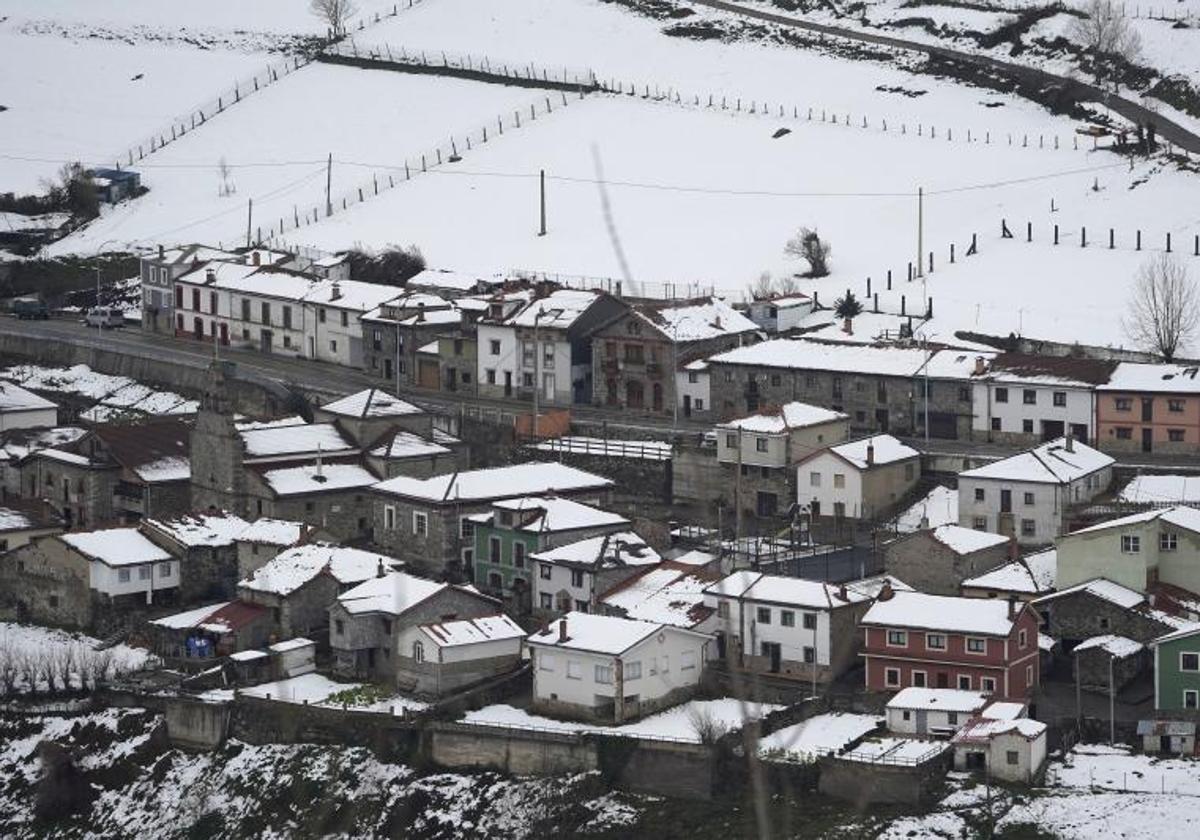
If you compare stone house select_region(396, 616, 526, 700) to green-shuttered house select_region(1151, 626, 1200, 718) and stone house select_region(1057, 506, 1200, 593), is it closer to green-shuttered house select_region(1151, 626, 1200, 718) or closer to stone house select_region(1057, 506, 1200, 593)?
stone house select_region(1057, 506, 1200, 593)

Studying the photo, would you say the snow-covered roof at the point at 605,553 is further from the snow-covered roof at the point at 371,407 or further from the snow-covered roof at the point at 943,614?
the snow-covered roof at the point at 371,407

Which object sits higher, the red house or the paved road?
the paved road

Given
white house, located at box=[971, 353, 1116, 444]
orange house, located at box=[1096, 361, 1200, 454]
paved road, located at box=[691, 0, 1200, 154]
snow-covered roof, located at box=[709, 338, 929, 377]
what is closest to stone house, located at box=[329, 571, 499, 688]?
snow-covered roof, located at box=[709, 338, 929, 377]

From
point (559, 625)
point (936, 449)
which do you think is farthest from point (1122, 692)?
point (936, 449)

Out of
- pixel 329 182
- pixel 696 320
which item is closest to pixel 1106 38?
pixel 329 182

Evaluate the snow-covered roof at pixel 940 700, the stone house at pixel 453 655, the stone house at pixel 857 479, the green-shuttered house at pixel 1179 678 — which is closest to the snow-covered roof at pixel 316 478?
the stone house at pixel 857 479
